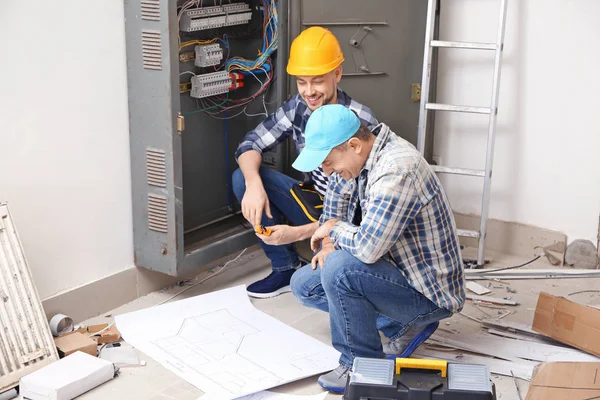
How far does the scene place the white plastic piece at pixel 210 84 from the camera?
3.57 metres

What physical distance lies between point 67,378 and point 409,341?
1189 mm

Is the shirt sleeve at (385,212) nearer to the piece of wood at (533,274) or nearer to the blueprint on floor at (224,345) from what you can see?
the blueprint on floor at (224,345)

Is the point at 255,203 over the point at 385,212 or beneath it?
beneath

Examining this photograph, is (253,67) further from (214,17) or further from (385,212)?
(385,212)

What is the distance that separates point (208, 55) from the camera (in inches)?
140

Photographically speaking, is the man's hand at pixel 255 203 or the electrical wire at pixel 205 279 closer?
the man's hand at pixel 255 203

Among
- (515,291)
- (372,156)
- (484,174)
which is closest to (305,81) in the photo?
(372,156)

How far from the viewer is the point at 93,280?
3348 millimetres

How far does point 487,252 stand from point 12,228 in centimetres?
232

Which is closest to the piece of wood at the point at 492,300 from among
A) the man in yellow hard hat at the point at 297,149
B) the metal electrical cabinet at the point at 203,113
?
the man in yellow hard hat at the point at 297,149


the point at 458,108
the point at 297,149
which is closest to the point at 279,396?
the point at 297,149

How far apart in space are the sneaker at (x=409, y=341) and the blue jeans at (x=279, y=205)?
75 centimetres

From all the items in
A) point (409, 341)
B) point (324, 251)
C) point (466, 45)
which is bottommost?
point (409, 341)

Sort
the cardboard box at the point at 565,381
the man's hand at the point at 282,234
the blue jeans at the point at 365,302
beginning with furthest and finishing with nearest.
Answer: the man's hand at the point at 282,234, the blue jeans at the point at 365,302, the cardboard box at the point at 565,381
